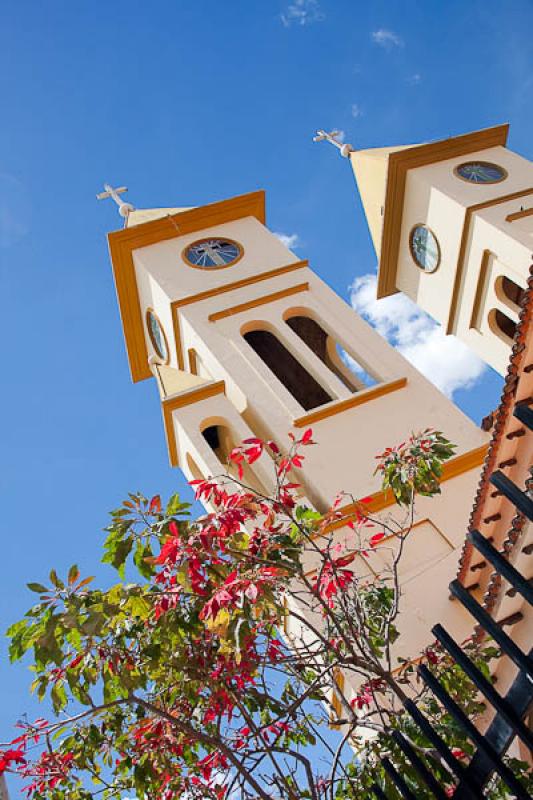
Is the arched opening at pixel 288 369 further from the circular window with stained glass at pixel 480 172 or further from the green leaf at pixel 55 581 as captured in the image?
the green leaf at pixel 55 581

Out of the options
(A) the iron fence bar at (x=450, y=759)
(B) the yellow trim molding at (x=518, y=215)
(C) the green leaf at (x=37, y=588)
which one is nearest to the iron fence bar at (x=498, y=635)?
(A) the iron fence bar at (x=450, y=759)

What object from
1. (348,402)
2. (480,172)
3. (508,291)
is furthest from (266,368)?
(480,172)

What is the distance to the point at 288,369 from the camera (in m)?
16.0

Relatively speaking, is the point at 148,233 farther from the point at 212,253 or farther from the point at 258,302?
the point at 258,302

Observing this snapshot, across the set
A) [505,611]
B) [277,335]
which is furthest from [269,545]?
[277,335]

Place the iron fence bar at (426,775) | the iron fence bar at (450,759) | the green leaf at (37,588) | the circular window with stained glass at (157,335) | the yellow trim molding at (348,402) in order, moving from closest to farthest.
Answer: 1. the iron fence bar at (450,759)
2. the iron fence bar at (426,775)
3. the green leaf at (37,588)
4. the yellow trim molding at (348,402)
5. the circular window with stained glass at (157,335)

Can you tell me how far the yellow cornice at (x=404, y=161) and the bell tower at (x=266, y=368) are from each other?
2.32 m

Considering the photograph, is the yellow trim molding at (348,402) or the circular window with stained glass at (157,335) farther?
the circular window with stained glass at (157,335)

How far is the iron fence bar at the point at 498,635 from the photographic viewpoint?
247cm

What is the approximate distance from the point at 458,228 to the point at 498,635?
14.6 metres

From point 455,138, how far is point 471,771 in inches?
677

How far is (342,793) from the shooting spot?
537 cm

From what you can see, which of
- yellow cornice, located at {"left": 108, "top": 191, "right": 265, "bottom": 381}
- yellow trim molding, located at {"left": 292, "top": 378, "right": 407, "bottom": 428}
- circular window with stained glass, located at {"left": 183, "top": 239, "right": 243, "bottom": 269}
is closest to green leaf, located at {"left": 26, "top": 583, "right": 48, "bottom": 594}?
yellow trim molding, located at {"left": 292, "top": 378, "right": 407, "bottom": 428}

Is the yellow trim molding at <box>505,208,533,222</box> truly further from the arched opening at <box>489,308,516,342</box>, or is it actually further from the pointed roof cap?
the pointed roof cap
